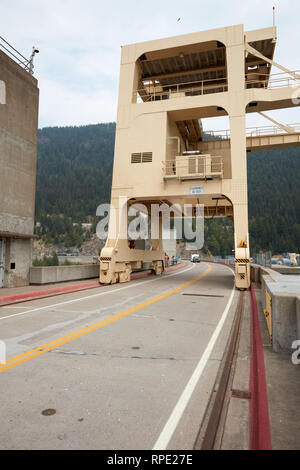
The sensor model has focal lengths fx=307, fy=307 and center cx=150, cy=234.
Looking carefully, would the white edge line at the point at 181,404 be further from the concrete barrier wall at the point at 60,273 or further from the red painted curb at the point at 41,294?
the concrete barrier wall at the point at 60,273

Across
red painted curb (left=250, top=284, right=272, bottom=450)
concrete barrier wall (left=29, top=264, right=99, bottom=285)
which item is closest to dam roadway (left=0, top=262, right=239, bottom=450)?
red painted curb (left=250, top=284, right=272, bottom=450)

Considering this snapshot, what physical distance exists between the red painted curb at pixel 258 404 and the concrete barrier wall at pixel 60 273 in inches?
518

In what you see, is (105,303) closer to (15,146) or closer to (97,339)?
(97,339)

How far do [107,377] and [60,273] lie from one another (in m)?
14.3

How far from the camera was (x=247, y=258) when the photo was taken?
675 inches

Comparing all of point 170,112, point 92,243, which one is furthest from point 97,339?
point 92,243

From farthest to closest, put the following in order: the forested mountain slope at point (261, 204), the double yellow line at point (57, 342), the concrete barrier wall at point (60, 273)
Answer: the forested mountain slope at point (261, 204), the concrete barrier wall at point (60, 273), the double yellow line at point (57, 342)

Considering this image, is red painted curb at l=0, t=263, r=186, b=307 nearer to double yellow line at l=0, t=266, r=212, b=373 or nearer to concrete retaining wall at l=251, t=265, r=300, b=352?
double yellow line at l=0, t=266, r=212, b=373

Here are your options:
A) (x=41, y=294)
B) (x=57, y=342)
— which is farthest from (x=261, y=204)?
(x=57, y=342)

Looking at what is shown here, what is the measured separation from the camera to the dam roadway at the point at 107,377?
10.9 ft

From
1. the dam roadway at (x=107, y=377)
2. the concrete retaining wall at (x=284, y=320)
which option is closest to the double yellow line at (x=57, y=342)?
the dam roadway at (x=107, y=377)

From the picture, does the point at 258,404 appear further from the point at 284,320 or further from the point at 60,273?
the point at 60,273

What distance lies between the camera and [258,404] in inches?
161

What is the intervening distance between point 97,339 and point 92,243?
597ft
